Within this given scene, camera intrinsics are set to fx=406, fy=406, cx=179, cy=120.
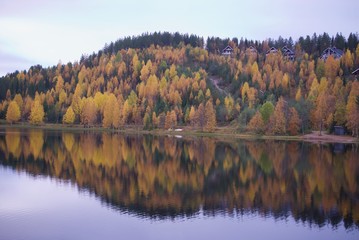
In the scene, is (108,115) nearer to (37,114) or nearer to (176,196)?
(37,114)

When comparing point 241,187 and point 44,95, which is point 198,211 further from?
point 44,95

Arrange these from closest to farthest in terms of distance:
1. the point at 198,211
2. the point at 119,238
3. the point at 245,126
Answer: the point at 119,238, the point at 198,211, the point at 245,126

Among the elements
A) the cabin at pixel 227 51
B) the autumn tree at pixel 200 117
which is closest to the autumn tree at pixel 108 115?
the autumn tree at pixel 200 117

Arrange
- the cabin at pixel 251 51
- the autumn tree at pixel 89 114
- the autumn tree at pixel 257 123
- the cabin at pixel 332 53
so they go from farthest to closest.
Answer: the cabin at pixel 251 51
the cabin at pixel 332 53
the autumn tree at pixel 89 114
the autumn tree at pixel 257 123

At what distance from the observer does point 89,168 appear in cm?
4516

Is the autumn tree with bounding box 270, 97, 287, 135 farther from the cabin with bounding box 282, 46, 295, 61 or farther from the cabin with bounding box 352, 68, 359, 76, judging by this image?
the cabin with bounding box 282, 46, 295, 61

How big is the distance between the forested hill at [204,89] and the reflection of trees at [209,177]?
90.4ft

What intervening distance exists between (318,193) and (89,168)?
79.7 ft

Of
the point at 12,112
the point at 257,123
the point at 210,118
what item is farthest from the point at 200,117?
the point at 12,112

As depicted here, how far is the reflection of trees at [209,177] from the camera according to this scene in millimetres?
29781

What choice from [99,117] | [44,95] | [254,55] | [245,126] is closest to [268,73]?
[254,55]

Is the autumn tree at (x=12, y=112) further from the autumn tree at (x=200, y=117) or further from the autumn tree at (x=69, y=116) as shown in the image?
the autumn tree at (x=200, y=117)

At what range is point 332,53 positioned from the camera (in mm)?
153250

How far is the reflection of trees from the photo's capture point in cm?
2978
